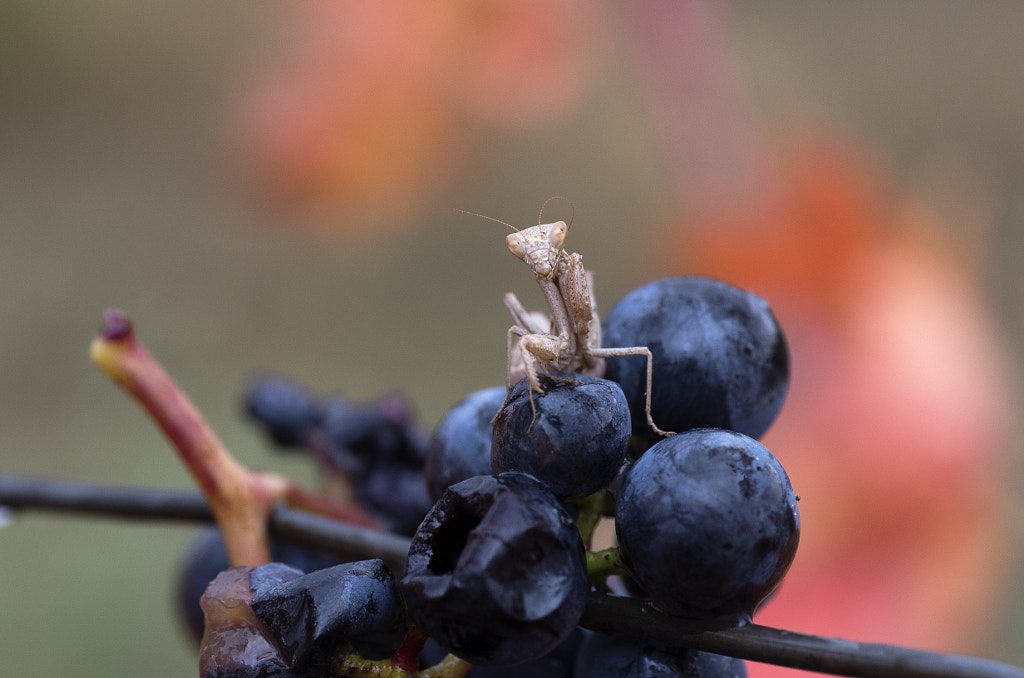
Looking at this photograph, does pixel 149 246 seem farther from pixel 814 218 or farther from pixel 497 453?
pixel 497 453

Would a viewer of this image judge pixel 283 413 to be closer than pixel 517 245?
No

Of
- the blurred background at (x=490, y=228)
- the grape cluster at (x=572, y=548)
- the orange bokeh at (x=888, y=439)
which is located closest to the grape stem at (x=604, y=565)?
the grape cluster at (x=572, y=548)

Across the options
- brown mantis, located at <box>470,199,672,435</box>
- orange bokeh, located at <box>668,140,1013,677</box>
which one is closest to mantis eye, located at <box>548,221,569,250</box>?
brown mantis, located at <box>470,199,672,435</box>

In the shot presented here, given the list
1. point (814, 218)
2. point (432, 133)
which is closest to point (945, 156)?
point (814, 218)

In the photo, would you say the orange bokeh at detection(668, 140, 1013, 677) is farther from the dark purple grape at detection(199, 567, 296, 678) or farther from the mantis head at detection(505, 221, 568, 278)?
the dark purple grape at detection(199, 567, 296, 678)

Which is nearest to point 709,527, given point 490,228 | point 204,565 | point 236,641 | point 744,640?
point 744,640

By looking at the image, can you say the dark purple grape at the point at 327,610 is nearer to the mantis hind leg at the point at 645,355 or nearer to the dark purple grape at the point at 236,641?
the dark purple grape at the point at 236,641

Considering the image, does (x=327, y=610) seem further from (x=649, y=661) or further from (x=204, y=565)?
(x=204, y=565)
